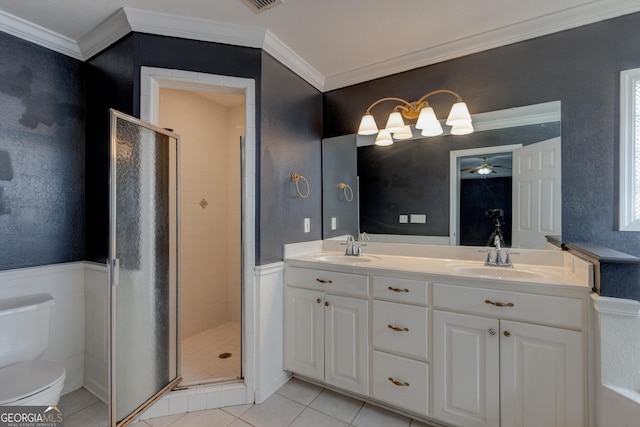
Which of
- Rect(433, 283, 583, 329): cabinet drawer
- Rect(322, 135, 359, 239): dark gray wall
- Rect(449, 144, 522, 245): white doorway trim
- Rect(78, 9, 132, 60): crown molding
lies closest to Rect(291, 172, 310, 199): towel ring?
Rect(322, 135, 359, 239): dark gray wall

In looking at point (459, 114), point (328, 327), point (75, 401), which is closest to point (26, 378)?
point (75, 401)

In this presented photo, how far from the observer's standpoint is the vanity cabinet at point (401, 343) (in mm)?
1660

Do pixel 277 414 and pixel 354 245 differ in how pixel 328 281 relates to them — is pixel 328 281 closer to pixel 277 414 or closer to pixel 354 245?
pixel 354 245

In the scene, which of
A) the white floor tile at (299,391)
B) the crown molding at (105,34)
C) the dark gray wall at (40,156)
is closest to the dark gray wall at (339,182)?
the white floor tile at (299,391)

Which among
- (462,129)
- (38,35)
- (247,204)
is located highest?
(38,35)

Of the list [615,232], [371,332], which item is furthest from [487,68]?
[371,332]

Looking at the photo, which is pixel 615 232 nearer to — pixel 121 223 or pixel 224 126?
→ pixel 121 223

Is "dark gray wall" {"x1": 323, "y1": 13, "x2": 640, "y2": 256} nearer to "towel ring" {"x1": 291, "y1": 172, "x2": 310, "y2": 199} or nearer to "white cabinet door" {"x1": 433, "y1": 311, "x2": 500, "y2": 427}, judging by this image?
"white cabinet door" {"x1": 433, "y1": 311, "x2": 500, "y2": 427}

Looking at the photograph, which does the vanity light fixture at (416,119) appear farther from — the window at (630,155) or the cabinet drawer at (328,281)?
the cabinet drawer at (328,281)

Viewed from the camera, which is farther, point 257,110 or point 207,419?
point 257,110

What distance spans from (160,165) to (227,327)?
199 centimetres

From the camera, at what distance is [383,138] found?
235 centimetres

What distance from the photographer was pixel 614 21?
166 cm

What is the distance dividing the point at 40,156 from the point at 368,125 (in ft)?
7.52
